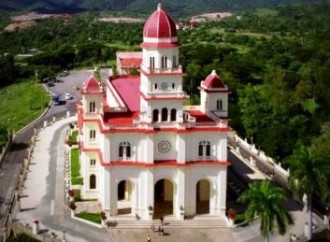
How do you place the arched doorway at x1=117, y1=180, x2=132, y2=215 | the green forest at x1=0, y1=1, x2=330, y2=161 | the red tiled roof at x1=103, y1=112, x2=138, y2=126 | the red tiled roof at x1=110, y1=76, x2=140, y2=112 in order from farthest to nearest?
the green forest at x1=0, y1=1, x2=330, y2=161, the red tiled roof at x1=110, y1=76, x2=140, y2=112, the arched doorway at x1=117, y1=180, x2=132, y2=215, the red tiled roof at x1=103, y1=112, x2=138, y2=126

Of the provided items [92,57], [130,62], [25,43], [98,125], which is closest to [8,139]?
[98,125]

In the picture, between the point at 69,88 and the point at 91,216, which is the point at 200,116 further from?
the point at 69,88

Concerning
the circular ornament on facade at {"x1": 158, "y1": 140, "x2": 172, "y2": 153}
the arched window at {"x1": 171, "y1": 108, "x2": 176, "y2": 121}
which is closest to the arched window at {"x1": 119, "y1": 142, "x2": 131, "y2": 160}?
the circular ornament on facade at {"x1": 158, "y1": 140, "x2": 172, "y2": 153}

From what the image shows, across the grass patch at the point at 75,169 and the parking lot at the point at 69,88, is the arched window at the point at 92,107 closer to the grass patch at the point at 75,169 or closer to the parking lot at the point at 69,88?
the grass patch at the point at 75,169

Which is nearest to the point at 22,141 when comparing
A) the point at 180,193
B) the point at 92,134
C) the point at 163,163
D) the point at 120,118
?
the point at 92,134

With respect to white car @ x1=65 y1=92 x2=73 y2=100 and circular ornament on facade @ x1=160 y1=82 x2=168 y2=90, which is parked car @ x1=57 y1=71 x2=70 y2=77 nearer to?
white car @ x1=65 y1=92 x2=73 y2=100

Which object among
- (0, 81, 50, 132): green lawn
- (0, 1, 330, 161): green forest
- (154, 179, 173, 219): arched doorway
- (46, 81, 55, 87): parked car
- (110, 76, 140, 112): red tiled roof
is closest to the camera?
(154, 179, 173, 219): arched doorway

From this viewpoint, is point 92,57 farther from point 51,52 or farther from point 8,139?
point 8,139
